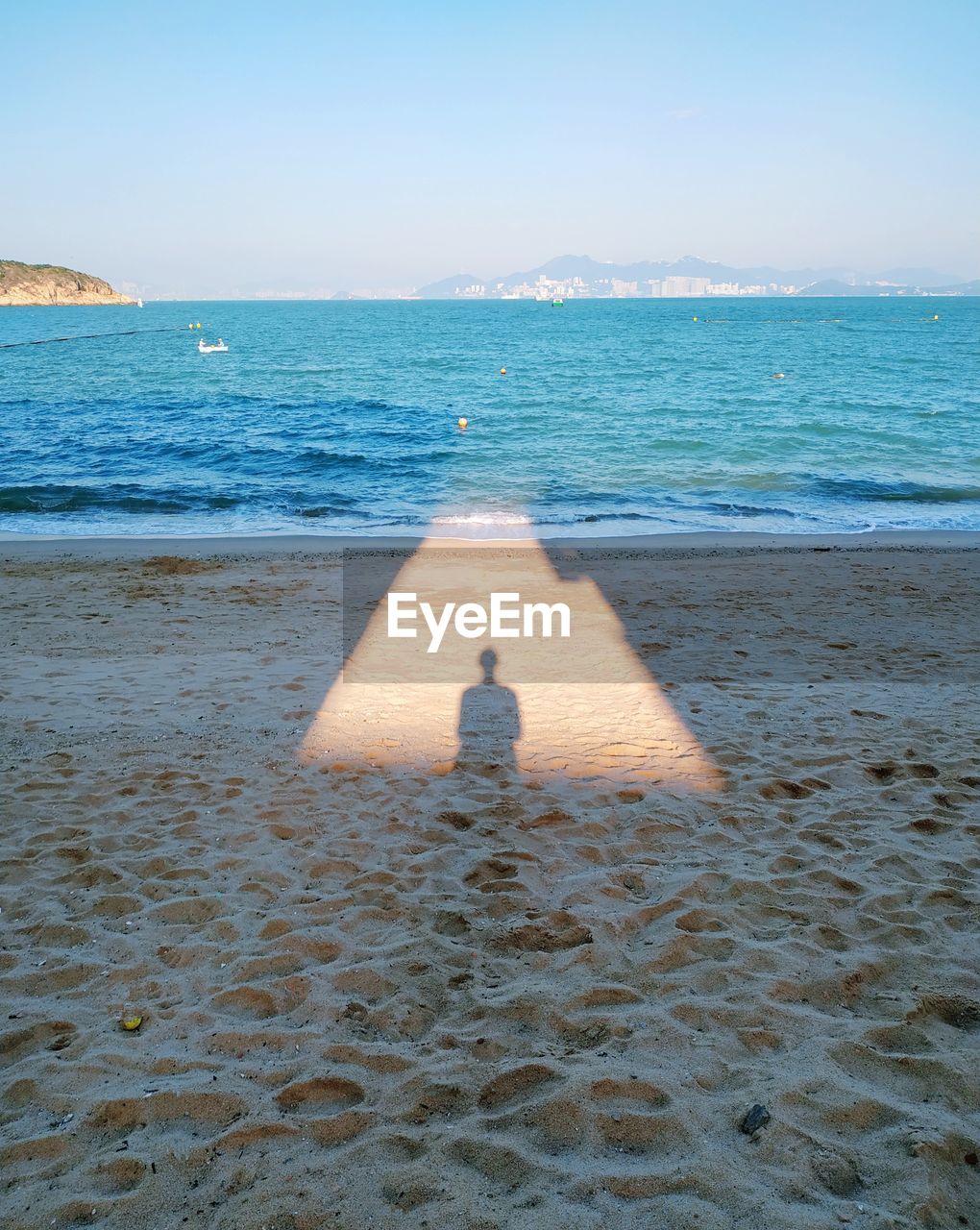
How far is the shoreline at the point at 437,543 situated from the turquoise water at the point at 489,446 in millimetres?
624

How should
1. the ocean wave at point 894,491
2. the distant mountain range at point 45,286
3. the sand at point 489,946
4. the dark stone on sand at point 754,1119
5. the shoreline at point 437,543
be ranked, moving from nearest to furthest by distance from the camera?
the sand at point 489,946, the dark stone on sand at point 754,1119, the shoreline at point 437,543, the ocean wave at point 894,491, the distant mountain range at point 45,286

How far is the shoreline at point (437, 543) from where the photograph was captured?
11391 millimetres

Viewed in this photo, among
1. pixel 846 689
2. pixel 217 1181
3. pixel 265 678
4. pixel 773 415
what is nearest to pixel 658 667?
pixel 846 689

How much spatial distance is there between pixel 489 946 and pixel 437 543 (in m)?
9.06

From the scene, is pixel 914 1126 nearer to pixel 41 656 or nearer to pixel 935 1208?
pixel 935 1208

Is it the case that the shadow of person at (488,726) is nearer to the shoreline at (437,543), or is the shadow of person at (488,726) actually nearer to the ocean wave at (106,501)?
the shoreline at (437,543)

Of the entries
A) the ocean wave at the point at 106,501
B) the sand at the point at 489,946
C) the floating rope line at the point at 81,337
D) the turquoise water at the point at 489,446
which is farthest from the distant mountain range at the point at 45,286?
the sand at the point at 489,946

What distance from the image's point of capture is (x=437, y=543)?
39.2ft

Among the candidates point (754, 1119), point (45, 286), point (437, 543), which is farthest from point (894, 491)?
point (45, 286)

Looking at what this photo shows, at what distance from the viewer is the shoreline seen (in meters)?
11.4

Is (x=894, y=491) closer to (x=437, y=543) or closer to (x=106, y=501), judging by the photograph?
(x=437, y=543)

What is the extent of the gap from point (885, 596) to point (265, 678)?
658cm

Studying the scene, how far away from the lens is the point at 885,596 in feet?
28.8

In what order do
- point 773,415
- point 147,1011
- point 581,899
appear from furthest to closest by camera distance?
point 773,415 → point 581,899 → point 147,1011
